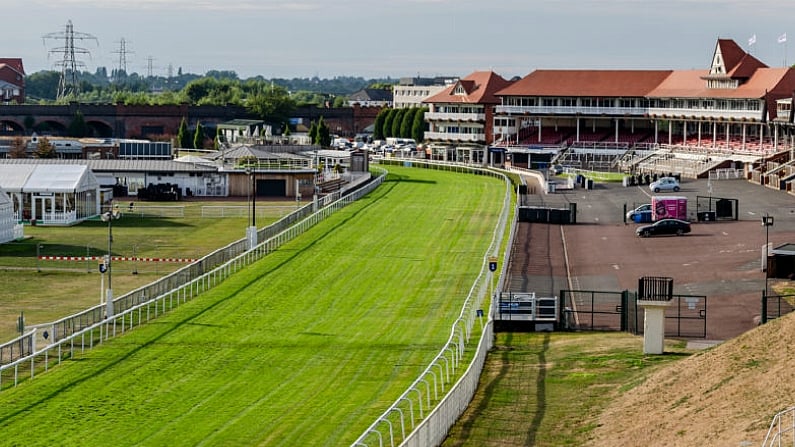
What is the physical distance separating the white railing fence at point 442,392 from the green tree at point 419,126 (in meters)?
104

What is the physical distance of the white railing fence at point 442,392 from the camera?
2589 cm

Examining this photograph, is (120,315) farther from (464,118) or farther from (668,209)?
(464,118)

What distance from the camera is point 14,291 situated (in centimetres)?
4925

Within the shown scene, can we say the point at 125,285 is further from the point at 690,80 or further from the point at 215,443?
the point at 690,80

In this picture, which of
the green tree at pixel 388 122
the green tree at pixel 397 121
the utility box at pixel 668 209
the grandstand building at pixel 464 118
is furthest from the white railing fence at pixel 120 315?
the green tree at pixel 388 122

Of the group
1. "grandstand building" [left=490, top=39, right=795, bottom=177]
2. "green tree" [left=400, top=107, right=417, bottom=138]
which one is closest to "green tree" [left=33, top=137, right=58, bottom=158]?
"grandstand building" [left=490, top=39, right=795, bottom=177]

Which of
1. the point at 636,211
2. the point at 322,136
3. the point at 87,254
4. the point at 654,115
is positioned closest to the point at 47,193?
the point at 87,254

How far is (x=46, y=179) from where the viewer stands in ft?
251

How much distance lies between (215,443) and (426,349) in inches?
454

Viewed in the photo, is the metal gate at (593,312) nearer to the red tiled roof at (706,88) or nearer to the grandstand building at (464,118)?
the red tiled roof at (706,88)

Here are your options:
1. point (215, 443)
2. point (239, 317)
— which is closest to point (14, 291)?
point (239, 317)

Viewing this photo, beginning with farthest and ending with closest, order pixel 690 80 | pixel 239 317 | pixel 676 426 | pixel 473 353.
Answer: pixel 690 80 < pixel 239 317 < pixel 473 353 < pixel 676 426

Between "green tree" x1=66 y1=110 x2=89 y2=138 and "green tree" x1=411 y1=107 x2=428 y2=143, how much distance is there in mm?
36892

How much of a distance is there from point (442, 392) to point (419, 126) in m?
125
